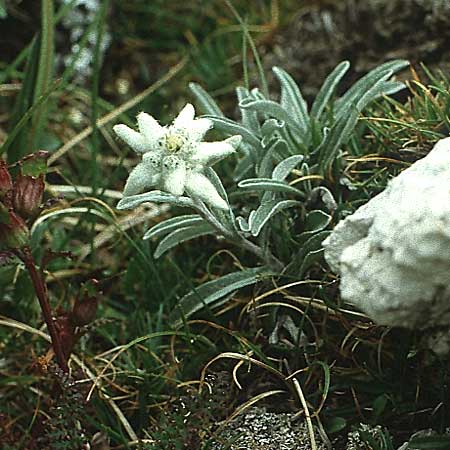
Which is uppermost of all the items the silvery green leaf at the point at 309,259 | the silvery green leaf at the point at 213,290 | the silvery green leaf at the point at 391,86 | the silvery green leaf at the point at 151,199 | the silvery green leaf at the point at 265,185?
the silvery green leaf at the point at 391,86

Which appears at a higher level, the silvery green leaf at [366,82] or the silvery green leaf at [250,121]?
the silvery green leaf at [366,82]

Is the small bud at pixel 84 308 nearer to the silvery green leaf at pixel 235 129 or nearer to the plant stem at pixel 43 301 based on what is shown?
the plant stem at pixel 43 301

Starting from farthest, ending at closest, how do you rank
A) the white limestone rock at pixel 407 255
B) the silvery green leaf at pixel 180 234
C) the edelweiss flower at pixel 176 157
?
the silvery green leaf at pixel 180 234 → the edelweiss flower at pixel 176 157 → the white limestone rock at pixel 407 255

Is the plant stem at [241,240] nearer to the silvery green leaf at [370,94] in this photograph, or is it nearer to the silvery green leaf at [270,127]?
the silvery green leaf at [270,127]

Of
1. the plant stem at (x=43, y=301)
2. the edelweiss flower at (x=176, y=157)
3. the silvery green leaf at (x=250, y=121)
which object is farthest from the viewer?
the silvery green leaf at (x=250, y=121)

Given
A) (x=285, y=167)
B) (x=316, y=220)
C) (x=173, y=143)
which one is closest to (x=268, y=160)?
(x=285, y=167)

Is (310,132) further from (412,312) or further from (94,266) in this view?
(412,312)

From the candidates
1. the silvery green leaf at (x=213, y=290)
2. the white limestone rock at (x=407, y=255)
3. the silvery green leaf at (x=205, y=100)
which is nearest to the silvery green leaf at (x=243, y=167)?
the silvery green leaf at (x=205, y=100)

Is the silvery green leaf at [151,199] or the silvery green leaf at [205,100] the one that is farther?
the silvery green leaf at [205,100]
